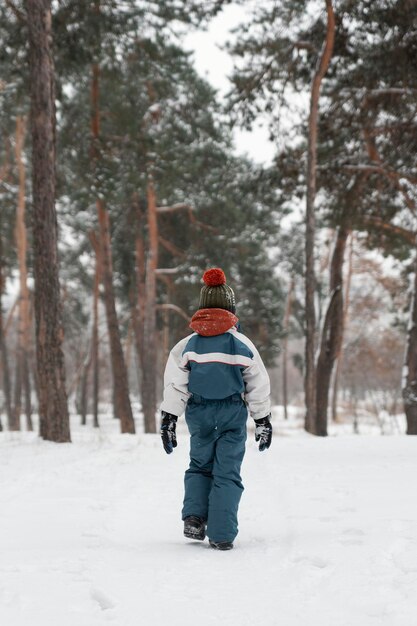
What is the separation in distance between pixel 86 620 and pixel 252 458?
5577 mm

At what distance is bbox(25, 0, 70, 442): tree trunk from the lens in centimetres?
944

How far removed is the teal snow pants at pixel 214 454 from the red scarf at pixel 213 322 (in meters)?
Answer: 0.43

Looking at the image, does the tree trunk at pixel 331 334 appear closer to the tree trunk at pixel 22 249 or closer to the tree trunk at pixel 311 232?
the tree trunk at pixel 311 232

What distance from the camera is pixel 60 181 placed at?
17.9 m

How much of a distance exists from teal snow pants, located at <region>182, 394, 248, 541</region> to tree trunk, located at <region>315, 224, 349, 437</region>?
39.5ft

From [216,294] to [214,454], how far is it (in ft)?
3.50

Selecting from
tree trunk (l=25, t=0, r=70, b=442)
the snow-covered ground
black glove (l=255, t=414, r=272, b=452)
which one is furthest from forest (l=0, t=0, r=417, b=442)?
black glove (l=255, t=414, r=272, b=452)

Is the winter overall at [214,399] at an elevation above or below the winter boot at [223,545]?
above

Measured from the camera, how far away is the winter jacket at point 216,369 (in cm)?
411

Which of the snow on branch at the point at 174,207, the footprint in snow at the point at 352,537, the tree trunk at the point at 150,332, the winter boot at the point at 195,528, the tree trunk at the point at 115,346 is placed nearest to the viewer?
the footprint in snow at the point at 352,537

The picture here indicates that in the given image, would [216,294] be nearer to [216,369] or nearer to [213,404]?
[216,369]

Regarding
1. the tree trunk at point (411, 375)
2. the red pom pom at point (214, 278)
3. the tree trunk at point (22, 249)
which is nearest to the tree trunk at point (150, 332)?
the tree trunk at point (22, 249)

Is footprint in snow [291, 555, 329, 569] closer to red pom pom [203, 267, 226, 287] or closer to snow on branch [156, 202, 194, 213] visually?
red pom pom [203, 267, 226, 287]

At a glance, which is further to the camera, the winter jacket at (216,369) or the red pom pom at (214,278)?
the red pom pom at (214,278)
